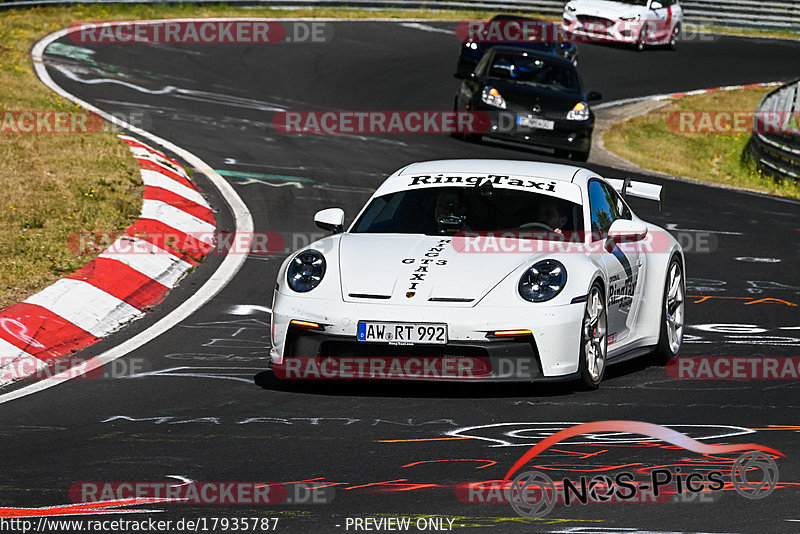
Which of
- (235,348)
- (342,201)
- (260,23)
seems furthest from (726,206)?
(260,23)

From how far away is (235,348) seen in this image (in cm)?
875

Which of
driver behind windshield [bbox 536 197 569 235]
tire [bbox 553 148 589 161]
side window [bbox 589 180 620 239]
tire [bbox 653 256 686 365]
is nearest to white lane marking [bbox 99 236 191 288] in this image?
driver behind windshield [bbox 536 197 569 235]

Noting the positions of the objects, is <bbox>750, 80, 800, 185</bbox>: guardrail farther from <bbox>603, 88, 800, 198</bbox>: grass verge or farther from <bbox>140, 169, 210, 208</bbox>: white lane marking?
<bbox>140, 169, 210, 208</bbox>: white lane marking

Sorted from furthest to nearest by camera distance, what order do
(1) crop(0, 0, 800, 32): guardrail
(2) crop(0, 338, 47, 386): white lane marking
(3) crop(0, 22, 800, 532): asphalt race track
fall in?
(1) crop(0, 0, 800, 32): guardrail
(2) crop(0, 338, 47, 386): white lane marking
(3) crop(0, 22, 800, 532): asphalt race track

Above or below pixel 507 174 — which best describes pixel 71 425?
below

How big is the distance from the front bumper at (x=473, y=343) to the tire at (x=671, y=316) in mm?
1521

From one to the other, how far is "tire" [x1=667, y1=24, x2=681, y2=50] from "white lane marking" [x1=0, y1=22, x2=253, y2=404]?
1854cm

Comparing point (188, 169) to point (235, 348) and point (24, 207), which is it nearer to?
point (24, 207)

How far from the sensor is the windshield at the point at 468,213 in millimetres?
8531

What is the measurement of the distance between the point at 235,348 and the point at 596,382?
2.29 metres

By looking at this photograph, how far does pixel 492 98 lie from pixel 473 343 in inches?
490

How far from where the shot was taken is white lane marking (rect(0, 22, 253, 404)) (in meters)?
8.06

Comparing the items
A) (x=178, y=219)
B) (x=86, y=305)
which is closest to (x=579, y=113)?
(x=178, y=219)

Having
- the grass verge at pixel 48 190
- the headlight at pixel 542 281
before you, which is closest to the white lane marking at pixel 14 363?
the grass verge at pixel 48 190
